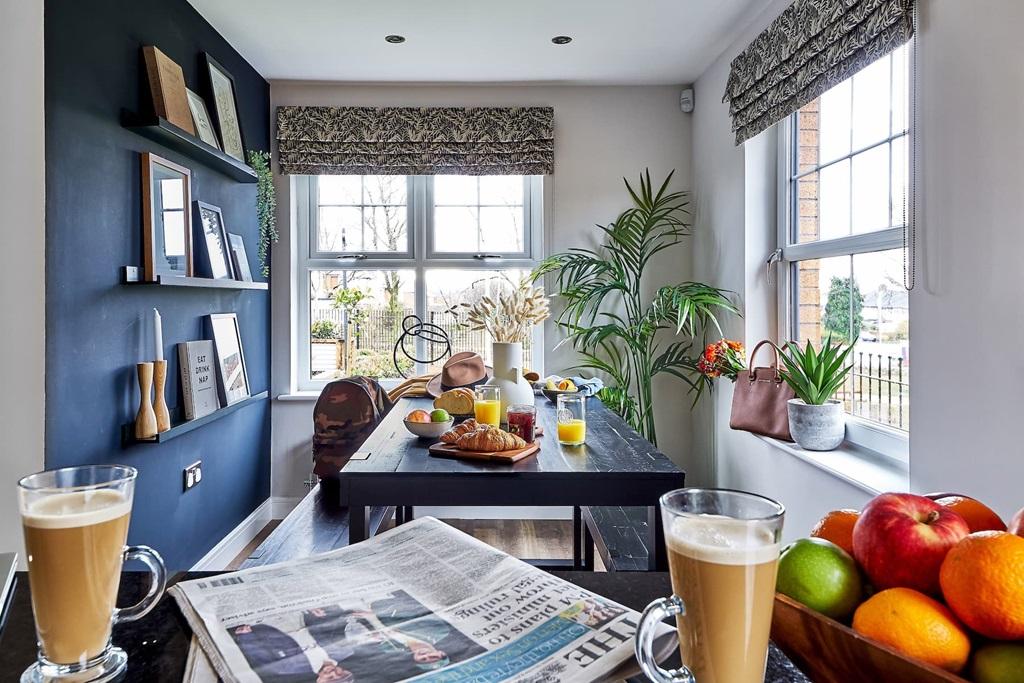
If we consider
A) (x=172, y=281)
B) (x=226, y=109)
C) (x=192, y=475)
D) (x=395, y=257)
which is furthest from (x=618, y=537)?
(x=226, y=109)

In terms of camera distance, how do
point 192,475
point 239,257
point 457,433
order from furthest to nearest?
point 239,257
point 192,475
point 457,433

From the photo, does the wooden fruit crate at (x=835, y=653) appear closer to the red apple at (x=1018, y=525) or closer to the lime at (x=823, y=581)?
the lime at (x=823, y=581)

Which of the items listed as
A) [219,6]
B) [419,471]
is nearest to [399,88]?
[219,6]

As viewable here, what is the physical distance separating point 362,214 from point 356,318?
630 mm

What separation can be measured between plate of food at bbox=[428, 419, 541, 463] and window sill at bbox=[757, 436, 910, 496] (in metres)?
1.13

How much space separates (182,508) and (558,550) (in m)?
1.79

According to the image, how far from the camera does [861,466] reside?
2.25 meters

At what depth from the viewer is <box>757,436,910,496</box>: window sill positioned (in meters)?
2.06

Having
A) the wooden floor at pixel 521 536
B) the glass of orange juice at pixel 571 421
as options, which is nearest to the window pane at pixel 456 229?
the wooden floor at pixel 521 536

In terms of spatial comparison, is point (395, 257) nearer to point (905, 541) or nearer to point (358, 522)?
point (358, 522)

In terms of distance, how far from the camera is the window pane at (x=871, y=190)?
→ 223cm

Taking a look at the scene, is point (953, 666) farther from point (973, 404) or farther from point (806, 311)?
point (806, 311)

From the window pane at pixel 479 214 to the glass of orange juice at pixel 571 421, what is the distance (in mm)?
2297

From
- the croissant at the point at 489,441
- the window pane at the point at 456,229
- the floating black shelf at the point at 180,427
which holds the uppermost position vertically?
the window pane at the point at 456,229
